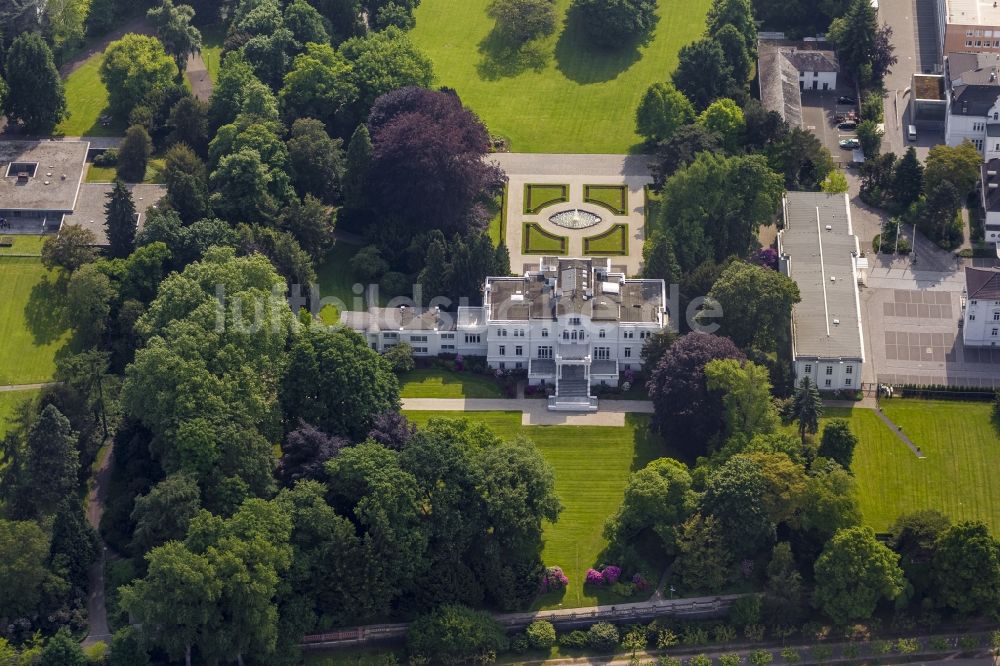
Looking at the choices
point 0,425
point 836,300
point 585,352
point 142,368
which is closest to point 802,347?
point 836,300

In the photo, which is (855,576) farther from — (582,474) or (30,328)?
(30,328)

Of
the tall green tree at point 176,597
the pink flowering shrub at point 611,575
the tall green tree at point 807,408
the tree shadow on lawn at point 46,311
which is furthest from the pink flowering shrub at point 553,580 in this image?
the tree shadow on lawn at point 46,311

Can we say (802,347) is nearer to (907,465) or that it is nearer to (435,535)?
(907,465)

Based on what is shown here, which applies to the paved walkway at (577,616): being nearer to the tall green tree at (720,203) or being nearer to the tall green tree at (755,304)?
the tall green tree at (755,304)

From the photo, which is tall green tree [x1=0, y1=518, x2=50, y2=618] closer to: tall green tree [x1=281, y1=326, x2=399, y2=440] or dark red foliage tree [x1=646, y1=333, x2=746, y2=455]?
tall green tree [x1=281, y1=326, x2=399, y2=440]

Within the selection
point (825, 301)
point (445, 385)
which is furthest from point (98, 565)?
point (825, 301)

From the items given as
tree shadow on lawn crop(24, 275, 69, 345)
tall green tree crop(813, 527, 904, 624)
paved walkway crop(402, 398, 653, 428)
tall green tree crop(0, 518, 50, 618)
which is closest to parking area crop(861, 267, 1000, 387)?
paved walkway crop(402, 398, 653, 428)
